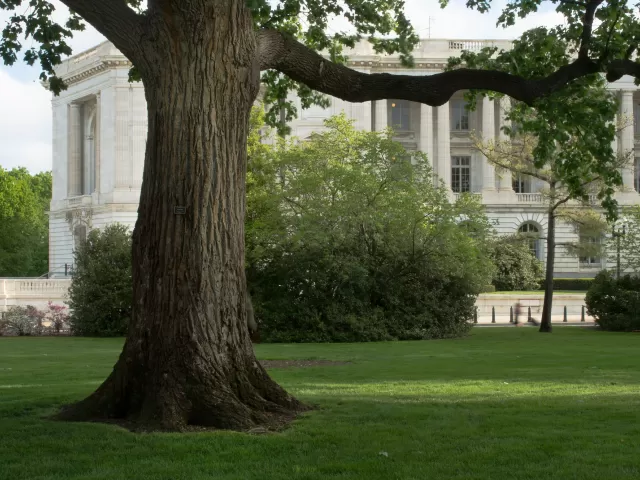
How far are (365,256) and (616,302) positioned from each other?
10.3 m

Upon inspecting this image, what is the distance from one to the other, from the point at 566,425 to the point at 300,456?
312 centimetres

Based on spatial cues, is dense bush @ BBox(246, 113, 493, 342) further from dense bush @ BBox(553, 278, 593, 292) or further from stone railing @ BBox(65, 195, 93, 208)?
stone railing @ BBox(65, 195, 93, 208)

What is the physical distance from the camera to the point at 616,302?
116 ft

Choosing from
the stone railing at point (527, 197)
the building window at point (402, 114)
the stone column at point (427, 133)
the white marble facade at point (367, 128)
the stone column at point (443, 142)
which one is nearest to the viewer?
the white marble facade at point (367, 128)

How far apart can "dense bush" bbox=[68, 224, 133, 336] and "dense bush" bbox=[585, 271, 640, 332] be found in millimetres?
17336

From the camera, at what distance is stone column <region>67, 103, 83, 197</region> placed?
81.6 metres

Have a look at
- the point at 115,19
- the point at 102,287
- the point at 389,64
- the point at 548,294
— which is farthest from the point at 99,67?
the point at 115,19

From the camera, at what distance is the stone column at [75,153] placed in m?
81.6

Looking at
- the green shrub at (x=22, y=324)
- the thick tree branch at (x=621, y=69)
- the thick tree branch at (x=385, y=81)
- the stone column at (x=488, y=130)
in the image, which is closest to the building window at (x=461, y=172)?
the stone column at (x=488, y=130)

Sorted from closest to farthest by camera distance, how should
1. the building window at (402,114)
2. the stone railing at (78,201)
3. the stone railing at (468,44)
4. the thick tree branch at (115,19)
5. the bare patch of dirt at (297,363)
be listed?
the thick tree branch at (115,19) < the bare patch of dirt at (297,363) < the stone railing at (468,44) < the stone railing at (78,201) < the building window at (402,114)

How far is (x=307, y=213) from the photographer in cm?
3098

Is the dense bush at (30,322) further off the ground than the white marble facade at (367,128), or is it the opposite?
the white marble facade at (367,128)

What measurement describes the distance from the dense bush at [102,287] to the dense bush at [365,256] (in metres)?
5.25

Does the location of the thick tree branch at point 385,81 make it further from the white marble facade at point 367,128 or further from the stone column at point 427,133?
the stone column at point 427,133
